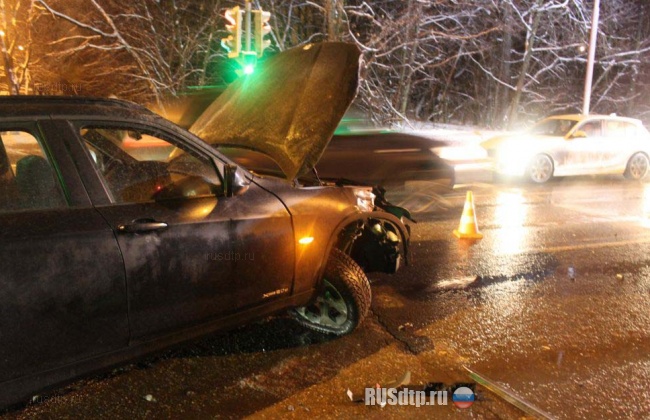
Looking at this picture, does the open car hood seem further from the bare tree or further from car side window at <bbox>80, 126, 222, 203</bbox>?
the bare tree

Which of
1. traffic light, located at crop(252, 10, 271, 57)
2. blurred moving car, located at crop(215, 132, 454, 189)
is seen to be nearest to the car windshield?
blurred moving car, located at crop(215, 132, 454, 189)

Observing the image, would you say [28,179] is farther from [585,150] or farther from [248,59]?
[585,150]

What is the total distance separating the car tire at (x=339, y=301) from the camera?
414cm

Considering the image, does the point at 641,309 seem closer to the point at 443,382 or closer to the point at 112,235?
the point at 443,382

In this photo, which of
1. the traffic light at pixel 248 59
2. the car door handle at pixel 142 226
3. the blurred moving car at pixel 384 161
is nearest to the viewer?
the car door handle at pixel 142 226

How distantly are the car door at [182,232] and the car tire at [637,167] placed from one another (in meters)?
12.4

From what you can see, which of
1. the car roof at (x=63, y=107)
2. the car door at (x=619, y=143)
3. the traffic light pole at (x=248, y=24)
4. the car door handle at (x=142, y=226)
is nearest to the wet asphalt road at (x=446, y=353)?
the car door handle at (x=142, y=226)

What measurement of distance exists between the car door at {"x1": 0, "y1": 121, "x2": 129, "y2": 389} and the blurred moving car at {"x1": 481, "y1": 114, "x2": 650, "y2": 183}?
10384 mm

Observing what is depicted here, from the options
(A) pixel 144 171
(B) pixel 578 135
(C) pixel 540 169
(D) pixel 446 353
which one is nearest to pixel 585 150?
(B) pixel 578 135

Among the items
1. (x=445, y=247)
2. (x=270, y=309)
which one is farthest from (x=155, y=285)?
(x=445, y=247)

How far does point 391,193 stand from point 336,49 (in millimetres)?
4804

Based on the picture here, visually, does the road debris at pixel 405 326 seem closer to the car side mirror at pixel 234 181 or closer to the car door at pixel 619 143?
the car side mirror at pixel 234 181

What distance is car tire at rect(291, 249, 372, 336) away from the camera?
414 cm

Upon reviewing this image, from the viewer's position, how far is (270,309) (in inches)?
148
